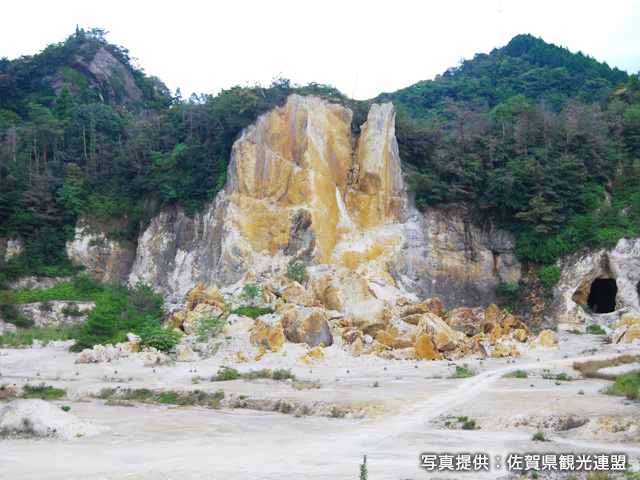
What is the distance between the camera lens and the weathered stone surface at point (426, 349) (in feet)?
68.8

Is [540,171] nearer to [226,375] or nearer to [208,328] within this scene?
[208,328]

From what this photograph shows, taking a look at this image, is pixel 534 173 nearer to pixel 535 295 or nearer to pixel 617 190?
pixel 617 190

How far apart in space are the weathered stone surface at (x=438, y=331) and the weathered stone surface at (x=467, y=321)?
1689 millimetres

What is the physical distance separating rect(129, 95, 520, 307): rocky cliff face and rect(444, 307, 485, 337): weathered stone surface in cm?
549

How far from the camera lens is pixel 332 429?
1200cm

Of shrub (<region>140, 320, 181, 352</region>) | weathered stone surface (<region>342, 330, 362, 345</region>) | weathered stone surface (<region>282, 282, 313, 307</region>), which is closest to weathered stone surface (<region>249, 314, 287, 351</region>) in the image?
weathered stone surface (<region>342, 330, 362, 345</region>)

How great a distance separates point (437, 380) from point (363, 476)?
11.0m

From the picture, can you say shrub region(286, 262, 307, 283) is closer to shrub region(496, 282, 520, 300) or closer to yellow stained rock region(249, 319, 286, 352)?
yellow stained rock region(249, 319, 286, 352)

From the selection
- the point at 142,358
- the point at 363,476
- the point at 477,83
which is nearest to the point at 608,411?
the point at 363,476

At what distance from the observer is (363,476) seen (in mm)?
6477

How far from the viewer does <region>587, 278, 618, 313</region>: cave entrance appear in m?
31.5

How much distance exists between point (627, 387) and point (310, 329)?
11792 mm

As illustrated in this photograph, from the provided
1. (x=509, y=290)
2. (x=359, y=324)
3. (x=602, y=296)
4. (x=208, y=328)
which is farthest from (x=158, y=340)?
(x=602, y=296)

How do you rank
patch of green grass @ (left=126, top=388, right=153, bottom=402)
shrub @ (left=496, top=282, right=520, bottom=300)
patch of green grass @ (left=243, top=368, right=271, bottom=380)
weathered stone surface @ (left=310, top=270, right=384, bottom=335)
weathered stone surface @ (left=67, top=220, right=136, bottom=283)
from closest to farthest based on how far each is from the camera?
patch of green grass @ (left=126, top=388, right=153, bottom=402), patch of green grass @ (left=243, top=368, right=271, bottom=380), weathered stone surface @ (left=310, top=270, right=384, bottom=335), shrub @ (left=496, top=282, right=520, bottom=300), weathered stone surface @ (left=67, top=220, right=136, bottom=283)
